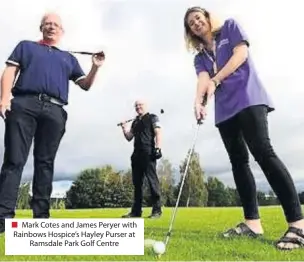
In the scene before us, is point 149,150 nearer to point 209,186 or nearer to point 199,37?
point 199,37

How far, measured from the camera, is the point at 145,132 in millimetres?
11031

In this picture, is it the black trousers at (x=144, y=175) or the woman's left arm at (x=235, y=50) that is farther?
the black trousers at (x=144, y=175)

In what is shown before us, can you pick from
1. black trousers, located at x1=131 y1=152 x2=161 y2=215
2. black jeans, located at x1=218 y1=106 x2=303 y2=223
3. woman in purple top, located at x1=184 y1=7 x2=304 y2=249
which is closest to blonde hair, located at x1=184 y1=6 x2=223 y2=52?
woman in purple top, located at x1=184 y1=7 x2=304 y2=249

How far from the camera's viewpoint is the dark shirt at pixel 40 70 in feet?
21.0

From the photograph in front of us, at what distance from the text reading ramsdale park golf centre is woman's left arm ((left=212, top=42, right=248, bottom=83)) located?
1734mm

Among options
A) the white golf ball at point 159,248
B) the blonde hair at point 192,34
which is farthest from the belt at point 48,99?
the white golf ball at point 159,248

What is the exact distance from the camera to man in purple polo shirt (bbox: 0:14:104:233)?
628 cm

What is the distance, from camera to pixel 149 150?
1088cm

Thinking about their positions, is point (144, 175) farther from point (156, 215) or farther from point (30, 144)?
point (30, 144)

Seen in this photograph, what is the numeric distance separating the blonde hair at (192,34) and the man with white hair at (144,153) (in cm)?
470

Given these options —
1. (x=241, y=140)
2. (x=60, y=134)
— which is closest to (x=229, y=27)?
(x=241, y=140)

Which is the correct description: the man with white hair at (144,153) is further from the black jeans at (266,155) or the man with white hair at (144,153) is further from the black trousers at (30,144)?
the black jeans at (266,155)

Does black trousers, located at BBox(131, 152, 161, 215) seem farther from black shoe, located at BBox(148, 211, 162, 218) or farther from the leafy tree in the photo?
the leafy tree

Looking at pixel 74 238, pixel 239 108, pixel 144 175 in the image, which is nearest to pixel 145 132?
pixel 144 175
